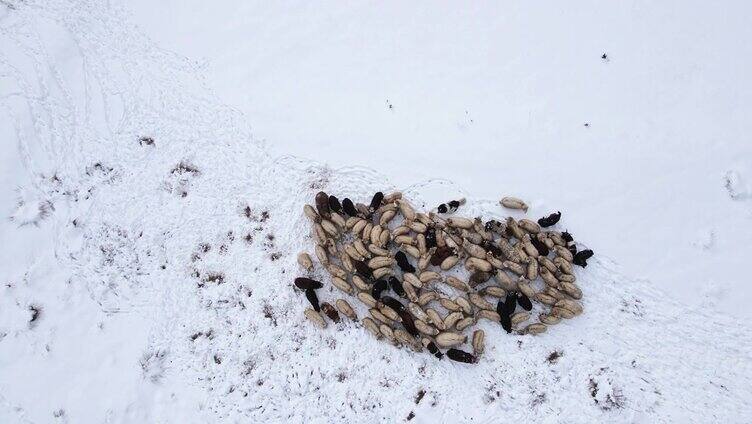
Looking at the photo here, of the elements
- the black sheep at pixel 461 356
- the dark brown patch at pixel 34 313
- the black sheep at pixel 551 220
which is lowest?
the dark brown patch at pixel 34 313

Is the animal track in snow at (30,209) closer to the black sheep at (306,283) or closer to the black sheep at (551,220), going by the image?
the black sheep at (306,283)

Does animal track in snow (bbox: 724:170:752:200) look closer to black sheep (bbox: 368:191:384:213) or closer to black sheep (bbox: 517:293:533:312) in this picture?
black sheep (bbox: 517:293:533:312)

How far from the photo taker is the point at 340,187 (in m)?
9.27

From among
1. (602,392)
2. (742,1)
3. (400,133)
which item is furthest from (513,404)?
(742,1)

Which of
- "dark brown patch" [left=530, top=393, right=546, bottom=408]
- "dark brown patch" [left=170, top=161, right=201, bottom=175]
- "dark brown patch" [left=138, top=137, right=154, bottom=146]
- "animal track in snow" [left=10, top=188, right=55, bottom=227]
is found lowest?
"dark brown patch" [left=530, top=393, right=546, bottom=408]

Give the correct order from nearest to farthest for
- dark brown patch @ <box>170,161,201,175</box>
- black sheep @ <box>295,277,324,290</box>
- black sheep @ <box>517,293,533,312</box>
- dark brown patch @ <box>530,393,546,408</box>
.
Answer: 1. dark brown patch @ <box>530,393,546,408</box>
2. black sheep @ <box>517,293,533,312</box>
3. black sheep @ <box>295,277,324,290</box>
4. dark brown patch @ <box>170,161,201,175</box>

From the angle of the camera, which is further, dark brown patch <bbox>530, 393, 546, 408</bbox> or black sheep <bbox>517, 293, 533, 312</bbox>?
black sheep <bbox>517, 293, 533, 312</bbox>

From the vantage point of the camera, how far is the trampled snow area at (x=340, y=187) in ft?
27.6

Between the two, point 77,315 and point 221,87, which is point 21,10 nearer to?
point 221,87

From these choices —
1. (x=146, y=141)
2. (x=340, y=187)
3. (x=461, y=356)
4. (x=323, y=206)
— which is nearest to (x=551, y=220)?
(x=461, y=356)

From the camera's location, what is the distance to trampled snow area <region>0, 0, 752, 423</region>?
8.42m

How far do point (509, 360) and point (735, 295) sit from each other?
159 inches

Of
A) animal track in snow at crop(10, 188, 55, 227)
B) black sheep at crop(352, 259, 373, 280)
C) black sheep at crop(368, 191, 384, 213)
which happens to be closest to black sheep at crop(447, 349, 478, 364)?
black sheep at crop(352, 259, 373, 280)

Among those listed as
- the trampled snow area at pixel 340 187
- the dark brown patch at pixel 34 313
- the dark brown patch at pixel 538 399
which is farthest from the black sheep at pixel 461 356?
the dark brown patch at pixel 34 313
